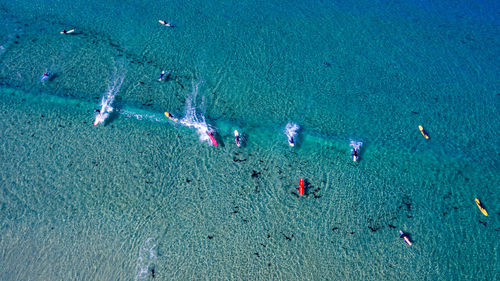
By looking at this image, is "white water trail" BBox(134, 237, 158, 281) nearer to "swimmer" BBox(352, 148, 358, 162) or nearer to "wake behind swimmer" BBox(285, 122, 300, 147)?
"wake behind swimmer" BBox(285, 122, 300, 147)

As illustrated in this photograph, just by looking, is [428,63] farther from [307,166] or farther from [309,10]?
[307,166]

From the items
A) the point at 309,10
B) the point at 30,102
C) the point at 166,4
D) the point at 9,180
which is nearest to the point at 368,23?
the point at 309,10

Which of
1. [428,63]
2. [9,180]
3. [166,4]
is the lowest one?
[9,180]

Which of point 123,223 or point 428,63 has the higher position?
point 428,63

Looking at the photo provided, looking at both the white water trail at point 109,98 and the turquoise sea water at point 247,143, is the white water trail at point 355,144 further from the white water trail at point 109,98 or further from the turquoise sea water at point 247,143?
the white water trail at point 109,98

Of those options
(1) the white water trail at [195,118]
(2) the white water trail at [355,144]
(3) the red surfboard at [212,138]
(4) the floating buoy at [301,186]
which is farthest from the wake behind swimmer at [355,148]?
(1) the white water trail at [195,118]

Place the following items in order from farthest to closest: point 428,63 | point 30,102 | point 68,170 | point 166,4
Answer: point 166,4, point 428,63, point 30,102, point 68,170

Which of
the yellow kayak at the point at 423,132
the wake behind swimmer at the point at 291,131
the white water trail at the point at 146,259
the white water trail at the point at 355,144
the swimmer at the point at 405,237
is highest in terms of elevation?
the yellow kayak at the point at 423,132
